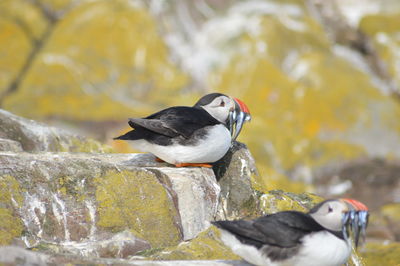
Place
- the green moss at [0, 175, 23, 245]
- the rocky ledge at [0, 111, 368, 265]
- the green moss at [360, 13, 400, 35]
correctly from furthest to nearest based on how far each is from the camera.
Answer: the green moss at [360, 13, 400, 35]
the rocky ledge at [0, 111, 368, 265]
the green moss at [0, 175, 23, 245]

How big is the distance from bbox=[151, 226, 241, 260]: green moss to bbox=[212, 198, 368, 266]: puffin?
0.76 m

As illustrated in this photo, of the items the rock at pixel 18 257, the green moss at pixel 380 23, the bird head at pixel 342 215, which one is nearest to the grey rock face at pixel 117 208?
the rock at pixel 18 257

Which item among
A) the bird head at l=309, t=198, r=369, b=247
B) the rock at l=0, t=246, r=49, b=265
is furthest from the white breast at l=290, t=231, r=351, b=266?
the rock at l=0, t=246, r=49, b=265

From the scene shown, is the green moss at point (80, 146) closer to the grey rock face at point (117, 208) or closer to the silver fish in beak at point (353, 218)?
the grey rock face at point (117, 208)

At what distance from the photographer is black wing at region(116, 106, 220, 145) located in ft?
30.0

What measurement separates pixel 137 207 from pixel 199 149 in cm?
134

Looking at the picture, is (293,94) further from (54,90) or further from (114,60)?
(54,90)

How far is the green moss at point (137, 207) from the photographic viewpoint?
8117mm

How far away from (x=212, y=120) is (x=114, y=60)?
16410 mm

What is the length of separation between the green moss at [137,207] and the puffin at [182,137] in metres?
0.74

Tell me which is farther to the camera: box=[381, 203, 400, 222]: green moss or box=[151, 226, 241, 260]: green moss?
box=[381, 203, 400, 222]: green moss

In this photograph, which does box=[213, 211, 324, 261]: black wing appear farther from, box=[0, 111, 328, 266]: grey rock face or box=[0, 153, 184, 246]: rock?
box=[0, 153, 184, 246]: rock

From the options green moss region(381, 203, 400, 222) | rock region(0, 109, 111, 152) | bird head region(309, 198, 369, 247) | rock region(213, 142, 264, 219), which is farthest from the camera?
green moss region(381, 203, 400, 222)

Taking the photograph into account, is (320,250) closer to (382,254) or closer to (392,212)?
(382,254)
